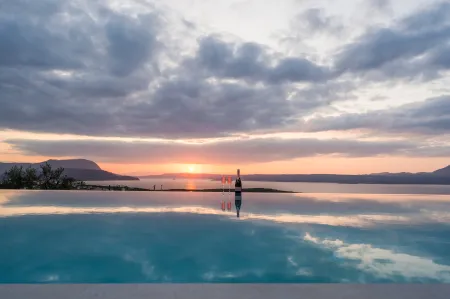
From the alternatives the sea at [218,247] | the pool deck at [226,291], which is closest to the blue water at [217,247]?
the sea at [218,247]

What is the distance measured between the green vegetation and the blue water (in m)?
17.3

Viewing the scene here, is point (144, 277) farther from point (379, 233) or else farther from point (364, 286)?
point (379, 233)

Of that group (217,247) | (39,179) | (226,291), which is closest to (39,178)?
(39,179)

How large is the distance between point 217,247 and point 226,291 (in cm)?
441

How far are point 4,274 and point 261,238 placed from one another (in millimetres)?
5498

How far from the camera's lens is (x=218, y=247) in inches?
346

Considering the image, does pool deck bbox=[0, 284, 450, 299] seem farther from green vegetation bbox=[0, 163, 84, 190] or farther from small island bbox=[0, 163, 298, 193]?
green vegetation bbox=[0, 163, 84, 190]

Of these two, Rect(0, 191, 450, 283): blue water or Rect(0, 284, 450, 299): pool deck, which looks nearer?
Rect(0, 284, 450, 299): pool deck

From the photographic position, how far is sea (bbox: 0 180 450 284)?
673 centimetres

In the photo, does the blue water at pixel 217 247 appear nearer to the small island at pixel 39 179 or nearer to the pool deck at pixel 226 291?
the pool deck at pixel 226 291

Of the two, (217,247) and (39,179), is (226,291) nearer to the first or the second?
(217,247)

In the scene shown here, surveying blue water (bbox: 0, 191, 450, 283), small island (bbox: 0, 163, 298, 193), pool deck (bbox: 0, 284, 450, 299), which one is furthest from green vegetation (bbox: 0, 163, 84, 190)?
pool deck (bbox: 0, 284, 450, 299)

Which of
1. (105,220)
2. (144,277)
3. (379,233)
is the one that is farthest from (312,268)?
(105,220)

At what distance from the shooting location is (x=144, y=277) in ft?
21.5
